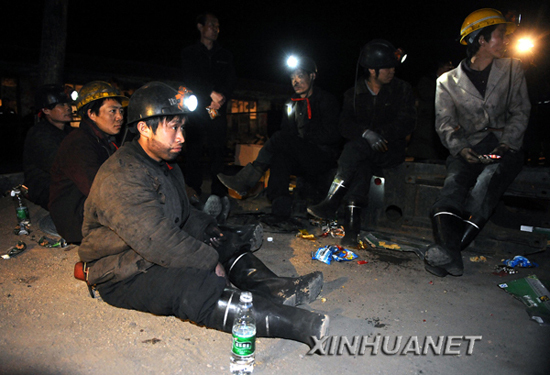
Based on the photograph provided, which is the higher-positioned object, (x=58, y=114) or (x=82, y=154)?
(x=58, y=114)

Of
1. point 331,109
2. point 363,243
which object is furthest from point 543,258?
point 331,109

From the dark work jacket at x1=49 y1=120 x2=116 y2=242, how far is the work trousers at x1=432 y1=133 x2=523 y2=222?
3.45 m

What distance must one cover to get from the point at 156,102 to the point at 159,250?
1047 millimetres

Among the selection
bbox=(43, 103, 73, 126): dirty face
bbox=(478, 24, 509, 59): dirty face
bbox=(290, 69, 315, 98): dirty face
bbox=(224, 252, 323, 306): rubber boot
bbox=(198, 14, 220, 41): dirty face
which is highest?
bbox=(198, 14, 220, 41): dirty face

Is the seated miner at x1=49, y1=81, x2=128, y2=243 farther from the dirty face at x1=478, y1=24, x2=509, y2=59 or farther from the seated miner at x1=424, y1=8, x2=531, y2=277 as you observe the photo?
the dirty face at x1=478, y1=24, x2=509, y2=59

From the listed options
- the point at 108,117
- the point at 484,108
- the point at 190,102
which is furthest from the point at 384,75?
the point at 108,117

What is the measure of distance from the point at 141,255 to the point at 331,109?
12.0 feet

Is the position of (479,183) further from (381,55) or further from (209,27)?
(209,27)

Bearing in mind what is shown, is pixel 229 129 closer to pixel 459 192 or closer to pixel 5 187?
pixel 5 187

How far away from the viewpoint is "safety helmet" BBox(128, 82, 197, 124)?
264 cm

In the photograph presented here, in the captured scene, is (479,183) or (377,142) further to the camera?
(377,142)

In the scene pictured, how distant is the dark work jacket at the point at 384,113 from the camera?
15.7 ft

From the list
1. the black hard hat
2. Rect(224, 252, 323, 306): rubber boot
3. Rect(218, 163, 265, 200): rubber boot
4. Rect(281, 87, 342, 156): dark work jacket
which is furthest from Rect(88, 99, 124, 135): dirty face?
the black hard hat

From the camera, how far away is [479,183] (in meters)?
3.88
